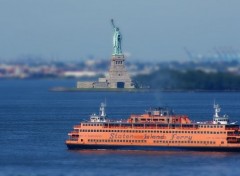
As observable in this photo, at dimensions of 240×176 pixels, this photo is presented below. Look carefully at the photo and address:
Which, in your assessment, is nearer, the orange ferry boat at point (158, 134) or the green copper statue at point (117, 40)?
the orange ferry boat at point (158, 134)

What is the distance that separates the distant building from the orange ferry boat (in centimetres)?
8194

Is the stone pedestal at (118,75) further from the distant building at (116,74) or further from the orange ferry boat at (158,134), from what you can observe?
the orange ferry boat at (158,134)

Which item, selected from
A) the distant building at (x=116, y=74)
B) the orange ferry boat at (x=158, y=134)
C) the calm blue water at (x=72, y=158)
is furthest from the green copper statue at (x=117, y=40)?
the orange ferry boat at (x=158, y=134)

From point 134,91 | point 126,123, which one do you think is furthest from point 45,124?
point 134,91

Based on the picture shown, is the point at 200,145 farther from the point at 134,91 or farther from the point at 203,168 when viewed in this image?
the point at 134,91

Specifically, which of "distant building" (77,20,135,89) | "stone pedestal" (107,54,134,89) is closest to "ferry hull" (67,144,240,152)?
"stone pedestal" (107,54,134,89)

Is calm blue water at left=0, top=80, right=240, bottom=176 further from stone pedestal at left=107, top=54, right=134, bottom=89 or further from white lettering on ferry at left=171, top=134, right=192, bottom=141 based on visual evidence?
stone pedestal at left=107, top=54, right=134, bottom=89

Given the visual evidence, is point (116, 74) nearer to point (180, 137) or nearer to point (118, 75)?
point (118, 75)

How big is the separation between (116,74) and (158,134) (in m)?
87.7

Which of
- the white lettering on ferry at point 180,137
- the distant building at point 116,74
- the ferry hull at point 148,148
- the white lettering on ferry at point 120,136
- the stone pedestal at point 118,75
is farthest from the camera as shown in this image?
the distant building at point 116,74

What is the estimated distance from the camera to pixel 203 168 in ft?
183

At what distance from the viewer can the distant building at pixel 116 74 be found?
148 metres

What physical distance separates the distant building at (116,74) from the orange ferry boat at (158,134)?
269 ft

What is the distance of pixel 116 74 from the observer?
494ft
